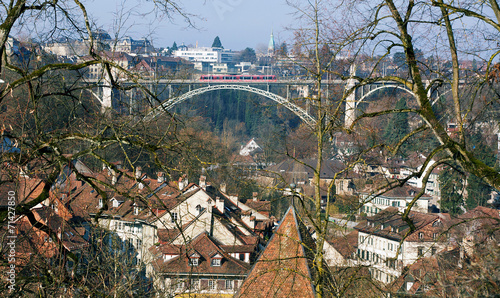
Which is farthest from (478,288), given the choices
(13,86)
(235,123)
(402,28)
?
(235,123)

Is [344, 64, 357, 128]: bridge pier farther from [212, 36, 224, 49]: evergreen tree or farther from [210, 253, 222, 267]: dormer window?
[212, 36, 224, 49]: evergreen tree

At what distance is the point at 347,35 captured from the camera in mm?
4906

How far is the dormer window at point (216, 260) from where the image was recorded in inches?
746

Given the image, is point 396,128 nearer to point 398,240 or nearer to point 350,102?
point 350,102

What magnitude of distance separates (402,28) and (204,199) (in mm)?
17282

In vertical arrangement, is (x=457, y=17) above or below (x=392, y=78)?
above

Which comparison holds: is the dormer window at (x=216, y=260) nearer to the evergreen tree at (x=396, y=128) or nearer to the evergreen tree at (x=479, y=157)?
the evergreen tree at (x=396, y=128)

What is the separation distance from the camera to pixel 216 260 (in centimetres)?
1902

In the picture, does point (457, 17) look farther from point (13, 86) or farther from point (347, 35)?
point (13, 86)

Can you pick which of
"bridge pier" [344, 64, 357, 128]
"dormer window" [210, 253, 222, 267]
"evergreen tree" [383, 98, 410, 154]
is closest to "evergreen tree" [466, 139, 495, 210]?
"evergreen tree" [383, 98, 410, 154]

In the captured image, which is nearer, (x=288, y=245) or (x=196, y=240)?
(x=288, y=245)

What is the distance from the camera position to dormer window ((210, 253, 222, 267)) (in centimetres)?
1896

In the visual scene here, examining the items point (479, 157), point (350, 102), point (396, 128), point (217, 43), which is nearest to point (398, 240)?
point (396, 128)

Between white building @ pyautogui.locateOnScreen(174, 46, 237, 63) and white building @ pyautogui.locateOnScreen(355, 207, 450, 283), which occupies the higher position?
white building @ pyautogui.locateOnScreen(174, 46, 237, 63)
